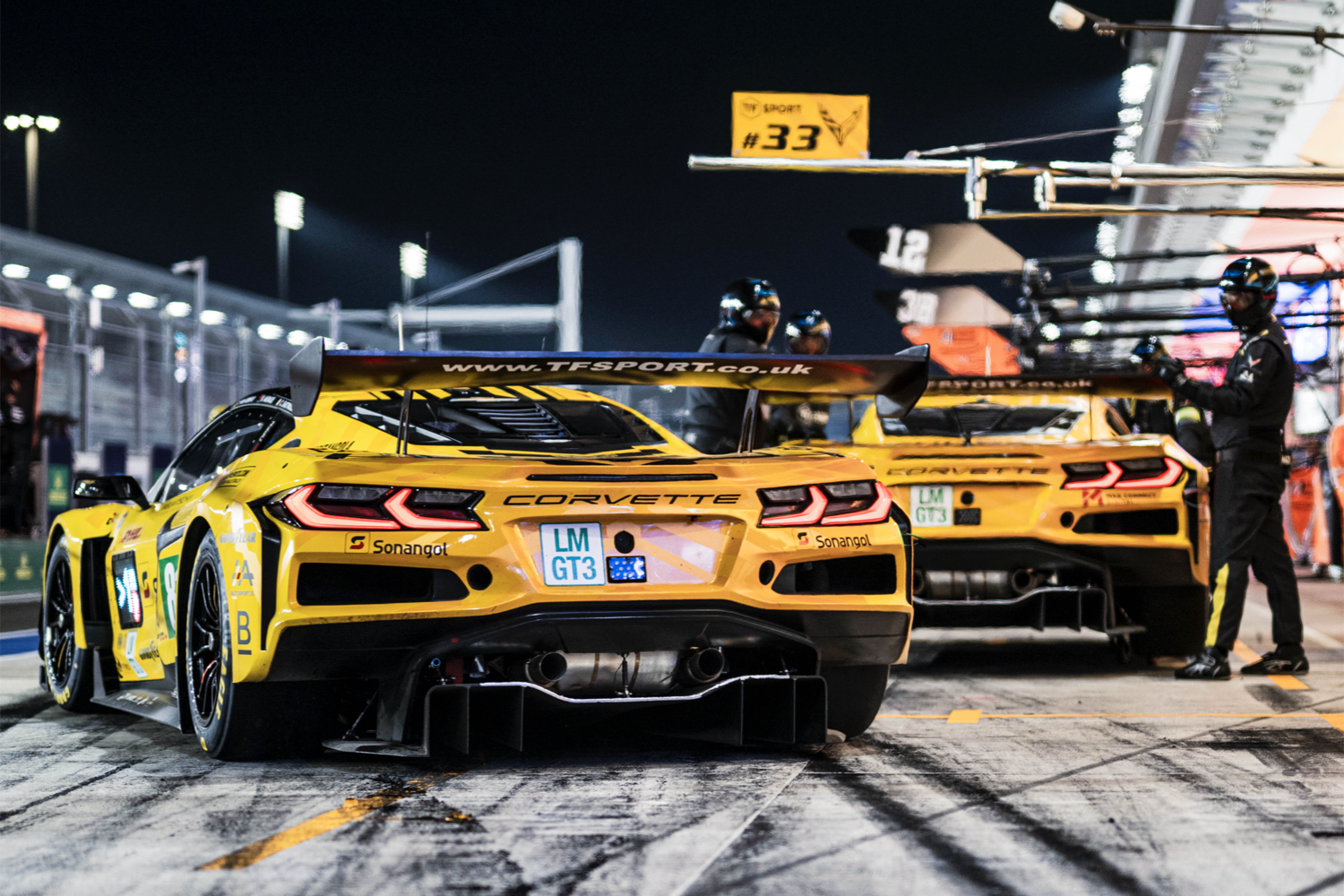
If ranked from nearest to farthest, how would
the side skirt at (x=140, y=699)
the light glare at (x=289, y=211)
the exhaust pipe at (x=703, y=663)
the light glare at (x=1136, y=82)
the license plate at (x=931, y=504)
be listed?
the exhaust pipe at (x=703, y=663)
the side skirt at (x=140, y=699)
the license plate at (x=931, y=504)
the light glare at (x=1136, y=82)
the light glare at (x=289, y=211)

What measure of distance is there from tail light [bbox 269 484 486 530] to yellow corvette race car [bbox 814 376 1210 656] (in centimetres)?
326

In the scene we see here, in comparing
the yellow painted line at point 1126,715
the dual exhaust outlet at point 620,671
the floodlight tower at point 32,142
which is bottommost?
the yellow painted line at point 1126,715

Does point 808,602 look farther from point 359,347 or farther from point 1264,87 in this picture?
point 1264,87

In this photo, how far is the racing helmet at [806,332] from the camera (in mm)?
9227

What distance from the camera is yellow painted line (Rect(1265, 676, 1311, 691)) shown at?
6746mm

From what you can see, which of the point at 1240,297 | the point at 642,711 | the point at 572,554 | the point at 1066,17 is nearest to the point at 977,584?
the point at 1240,297

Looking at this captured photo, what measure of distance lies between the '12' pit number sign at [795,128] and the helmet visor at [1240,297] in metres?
5.51

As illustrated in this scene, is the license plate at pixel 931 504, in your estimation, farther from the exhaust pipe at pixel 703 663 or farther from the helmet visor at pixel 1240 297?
the exhaust pipe at pixel 703 663

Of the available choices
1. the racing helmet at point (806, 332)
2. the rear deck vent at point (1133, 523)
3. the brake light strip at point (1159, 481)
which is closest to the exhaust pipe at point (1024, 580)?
the rear deck vent at point (1133, 523)

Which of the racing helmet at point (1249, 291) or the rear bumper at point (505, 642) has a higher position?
the racing helmet at point (1249, 291)

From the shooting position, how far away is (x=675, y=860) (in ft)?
11.2

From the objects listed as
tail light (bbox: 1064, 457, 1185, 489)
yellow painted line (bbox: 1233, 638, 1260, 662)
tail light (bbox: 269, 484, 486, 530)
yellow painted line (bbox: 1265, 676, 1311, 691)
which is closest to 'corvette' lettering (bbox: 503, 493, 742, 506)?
tail light (bbox: 269, 484, 486, 530)

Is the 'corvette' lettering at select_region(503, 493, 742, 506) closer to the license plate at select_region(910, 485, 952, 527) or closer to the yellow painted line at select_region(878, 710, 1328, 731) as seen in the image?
the yellow painted line at select_region(878, 710, 1328, 731)

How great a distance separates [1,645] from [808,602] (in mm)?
6330
